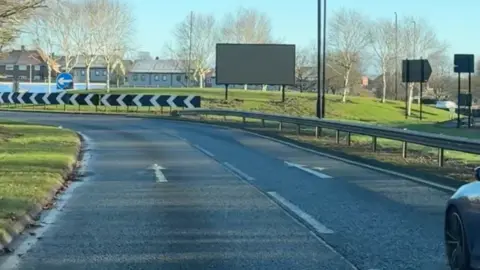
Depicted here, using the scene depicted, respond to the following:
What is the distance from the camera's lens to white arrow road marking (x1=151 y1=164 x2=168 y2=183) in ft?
49.2

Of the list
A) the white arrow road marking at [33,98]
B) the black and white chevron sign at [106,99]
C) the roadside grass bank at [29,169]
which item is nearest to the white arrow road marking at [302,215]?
the roadside grass bank at [29,169]

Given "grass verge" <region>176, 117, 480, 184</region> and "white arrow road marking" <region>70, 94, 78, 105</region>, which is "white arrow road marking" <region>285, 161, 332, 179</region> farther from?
"white arrow road marking" <region>70, 94, 78, 105</region>

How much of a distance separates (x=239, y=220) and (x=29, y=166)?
23.8 ft

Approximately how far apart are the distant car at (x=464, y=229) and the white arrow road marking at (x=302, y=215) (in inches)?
92.0

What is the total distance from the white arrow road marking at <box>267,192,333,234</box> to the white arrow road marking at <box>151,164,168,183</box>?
2.81m

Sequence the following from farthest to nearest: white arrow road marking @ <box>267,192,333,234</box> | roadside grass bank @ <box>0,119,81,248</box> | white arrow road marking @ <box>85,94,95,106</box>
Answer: white arrow road marking @ <box>85,94,95,106</box>
roadside grass bank @ <box>0,119,81,248</box>
white arrow road marking @ <box>267,192,333,234</box>

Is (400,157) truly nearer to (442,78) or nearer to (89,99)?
(89,99)

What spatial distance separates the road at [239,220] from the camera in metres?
7.87

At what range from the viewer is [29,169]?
1547cm

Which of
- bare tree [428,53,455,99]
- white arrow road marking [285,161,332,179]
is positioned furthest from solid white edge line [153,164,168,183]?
bare tree [428,53,455,99]

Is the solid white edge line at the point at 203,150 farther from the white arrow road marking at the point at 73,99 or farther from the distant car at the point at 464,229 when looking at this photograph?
the white arrow road marking at the point at 73,99

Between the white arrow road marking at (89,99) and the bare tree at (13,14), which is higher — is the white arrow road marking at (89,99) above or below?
below

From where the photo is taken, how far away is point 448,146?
1681cm

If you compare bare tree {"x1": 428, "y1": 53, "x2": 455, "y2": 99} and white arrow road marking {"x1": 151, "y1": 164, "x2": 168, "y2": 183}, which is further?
bare tree {"x1": 428, "y1": 53, "x2": 455, "y2": 99}
